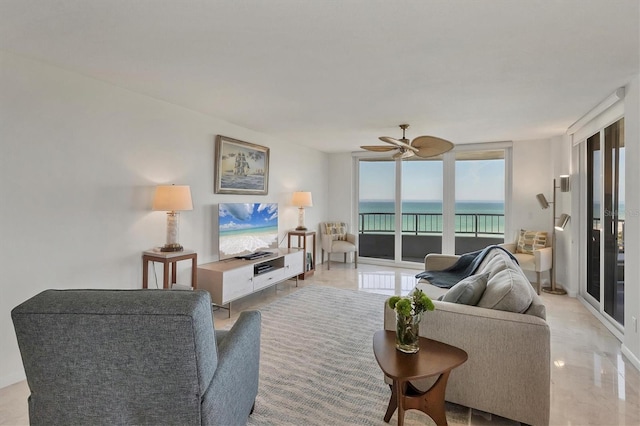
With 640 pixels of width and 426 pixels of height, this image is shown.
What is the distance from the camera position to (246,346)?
1.70 metres

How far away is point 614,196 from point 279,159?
4.31 m

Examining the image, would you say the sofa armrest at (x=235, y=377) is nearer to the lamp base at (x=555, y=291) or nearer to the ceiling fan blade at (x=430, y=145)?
the ceiling fan blade at (x=430, y=145)

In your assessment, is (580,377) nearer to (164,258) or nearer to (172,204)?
(164,258)

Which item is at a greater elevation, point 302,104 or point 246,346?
point 302,104

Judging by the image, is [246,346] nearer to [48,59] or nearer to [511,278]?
[511,278]

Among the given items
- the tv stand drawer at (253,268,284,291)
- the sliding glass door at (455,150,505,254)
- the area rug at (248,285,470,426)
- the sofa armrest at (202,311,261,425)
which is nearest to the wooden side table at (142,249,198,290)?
the tv stand drawer at (253,268,284,291)

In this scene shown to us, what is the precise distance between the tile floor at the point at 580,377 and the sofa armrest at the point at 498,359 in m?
0.21

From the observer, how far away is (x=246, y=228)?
4.49m

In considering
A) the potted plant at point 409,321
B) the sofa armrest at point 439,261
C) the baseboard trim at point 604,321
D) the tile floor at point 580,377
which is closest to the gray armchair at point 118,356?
the potted plant at point 409,321

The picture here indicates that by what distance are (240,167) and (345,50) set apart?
2.68 meters

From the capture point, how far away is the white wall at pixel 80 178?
7.68 ft

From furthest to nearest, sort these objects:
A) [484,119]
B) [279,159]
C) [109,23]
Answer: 1. [279,159]
2. [484,119]
3. [109,23]

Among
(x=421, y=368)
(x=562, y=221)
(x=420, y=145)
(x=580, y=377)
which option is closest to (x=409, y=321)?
(x=421, y=368)

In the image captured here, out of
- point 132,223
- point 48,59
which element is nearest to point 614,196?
point 132,223
